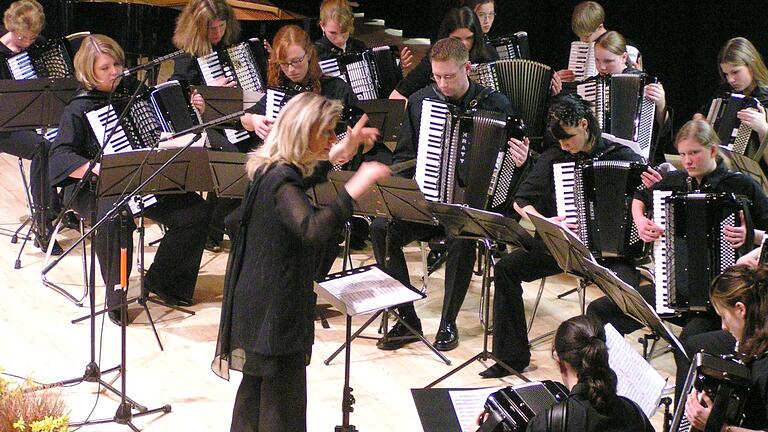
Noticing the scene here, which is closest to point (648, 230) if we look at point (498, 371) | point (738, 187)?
point (738, 187)

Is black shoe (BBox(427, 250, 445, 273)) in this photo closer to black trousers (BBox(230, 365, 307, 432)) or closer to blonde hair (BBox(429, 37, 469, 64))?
blonde hair (BBox(429, 37, 469, 64))

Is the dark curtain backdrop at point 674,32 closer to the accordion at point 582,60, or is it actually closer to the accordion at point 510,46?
the accordion at point 582,60

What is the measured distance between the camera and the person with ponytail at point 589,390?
346cm

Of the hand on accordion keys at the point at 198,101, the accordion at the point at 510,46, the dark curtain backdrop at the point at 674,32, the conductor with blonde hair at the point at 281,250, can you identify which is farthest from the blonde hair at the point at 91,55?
the dark curtain backdrop at the point at 674,32

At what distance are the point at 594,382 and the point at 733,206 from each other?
75.9 inches

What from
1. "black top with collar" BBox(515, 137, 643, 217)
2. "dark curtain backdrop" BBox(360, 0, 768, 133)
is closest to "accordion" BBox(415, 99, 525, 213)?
"black top with collar" BBox(515, 137, 643, 217)

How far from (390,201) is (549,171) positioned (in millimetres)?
A: 921

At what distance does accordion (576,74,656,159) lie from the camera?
6.84m

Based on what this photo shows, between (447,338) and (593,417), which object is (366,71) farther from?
(593,417)

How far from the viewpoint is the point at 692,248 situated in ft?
16.8

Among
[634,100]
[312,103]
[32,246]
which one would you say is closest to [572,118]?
[634,100]

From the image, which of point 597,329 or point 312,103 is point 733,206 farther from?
point 312,103

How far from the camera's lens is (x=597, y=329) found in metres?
3.71

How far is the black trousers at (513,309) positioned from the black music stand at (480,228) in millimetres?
80
